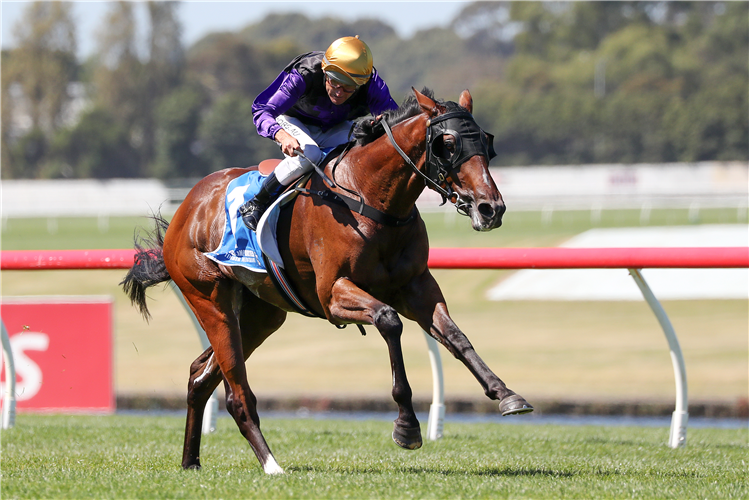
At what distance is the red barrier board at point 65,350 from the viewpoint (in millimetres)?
7102

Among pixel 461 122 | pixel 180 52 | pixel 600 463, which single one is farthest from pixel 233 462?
pixel 180 52

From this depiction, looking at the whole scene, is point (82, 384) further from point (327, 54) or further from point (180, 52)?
point (180, 52)

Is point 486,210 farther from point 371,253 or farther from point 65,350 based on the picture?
point 65,350

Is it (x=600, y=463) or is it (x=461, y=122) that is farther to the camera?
(x=600, y=463)

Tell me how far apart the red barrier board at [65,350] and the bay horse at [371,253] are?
257 centimetres

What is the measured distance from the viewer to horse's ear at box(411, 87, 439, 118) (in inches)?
160

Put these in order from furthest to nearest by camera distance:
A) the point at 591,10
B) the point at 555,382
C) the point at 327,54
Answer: the point at 591,10 → the point at 555,382 → the point at 327,54

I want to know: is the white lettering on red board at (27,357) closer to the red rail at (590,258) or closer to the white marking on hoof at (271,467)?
the red rail at (590,258)

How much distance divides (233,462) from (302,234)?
1.29 metres

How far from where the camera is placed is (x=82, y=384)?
23.7 feet

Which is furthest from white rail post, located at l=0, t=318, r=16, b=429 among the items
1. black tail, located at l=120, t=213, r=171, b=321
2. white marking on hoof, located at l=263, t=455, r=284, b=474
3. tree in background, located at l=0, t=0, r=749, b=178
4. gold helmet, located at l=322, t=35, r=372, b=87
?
tree in background, located at l=0, t=0, r=749, b=178

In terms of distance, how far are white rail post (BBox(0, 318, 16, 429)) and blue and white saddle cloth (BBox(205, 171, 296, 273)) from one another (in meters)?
1.89

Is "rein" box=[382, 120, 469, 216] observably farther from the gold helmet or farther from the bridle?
the gold helmet

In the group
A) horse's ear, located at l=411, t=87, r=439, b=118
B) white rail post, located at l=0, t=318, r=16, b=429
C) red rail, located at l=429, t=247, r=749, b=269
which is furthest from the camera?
white rail post, located at l=0, t=318, r=16, b=429
